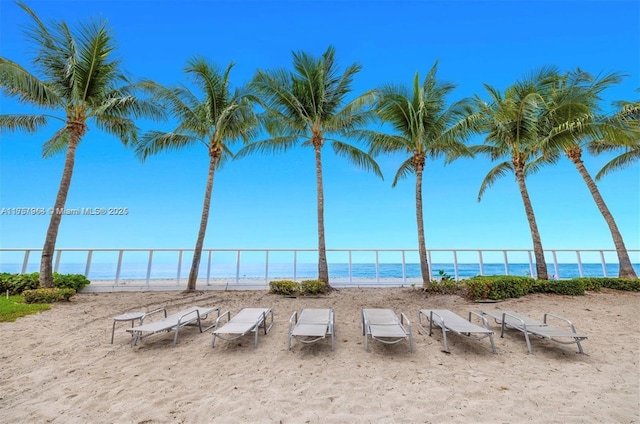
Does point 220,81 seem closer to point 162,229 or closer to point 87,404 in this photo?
point 87,404

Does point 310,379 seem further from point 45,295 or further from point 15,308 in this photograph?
point 45,295

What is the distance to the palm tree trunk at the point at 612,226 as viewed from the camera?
415 inches

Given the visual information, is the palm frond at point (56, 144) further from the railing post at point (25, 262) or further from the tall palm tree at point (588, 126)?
the tall palm tree at point (588, 126)

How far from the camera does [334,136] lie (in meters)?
11.5

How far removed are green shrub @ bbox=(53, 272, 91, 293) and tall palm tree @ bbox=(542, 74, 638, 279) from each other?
1857 centimetres

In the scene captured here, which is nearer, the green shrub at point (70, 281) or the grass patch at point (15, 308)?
the grass patch at point (15, 308)

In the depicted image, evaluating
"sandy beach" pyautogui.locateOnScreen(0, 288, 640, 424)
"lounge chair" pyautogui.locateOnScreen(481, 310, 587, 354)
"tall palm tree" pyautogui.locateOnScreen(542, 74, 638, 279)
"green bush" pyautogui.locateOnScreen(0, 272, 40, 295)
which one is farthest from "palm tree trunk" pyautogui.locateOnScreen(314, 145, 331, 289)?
"green bush" pyautogui.locateOnScreen(0, 272, 40, 295)

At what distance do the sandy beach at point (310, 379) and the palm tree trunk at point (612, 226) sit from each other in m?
7.02

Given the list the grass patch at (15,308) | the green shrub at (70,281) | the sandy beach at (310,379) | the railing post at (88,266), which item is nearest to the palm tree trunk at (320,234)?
the sandy beach at (310,379)

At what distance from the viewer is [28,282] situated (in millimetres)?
9227

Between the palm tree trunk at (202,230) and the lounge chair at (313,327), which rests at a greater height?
the palm tree trunk at (202,230)

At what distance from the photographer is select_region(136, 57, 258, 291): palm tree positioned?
401 inches

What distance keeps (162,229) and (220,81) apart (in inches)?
585

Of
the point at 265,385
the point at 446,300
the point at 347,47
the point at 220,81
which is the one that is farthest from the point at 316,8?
the point at 265,385
